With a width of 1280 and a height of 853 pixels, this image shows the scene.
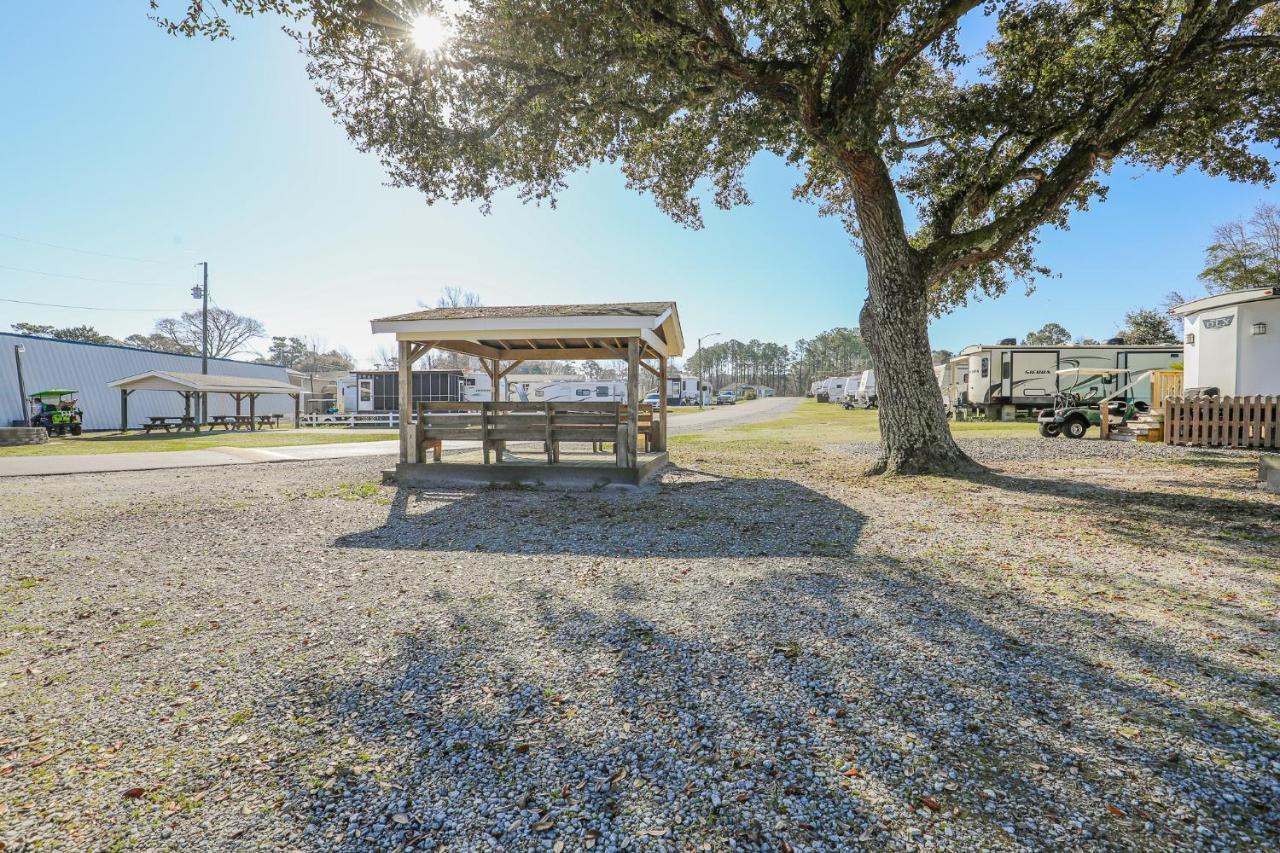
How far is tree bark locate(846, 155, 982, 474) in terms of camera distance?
8625 mm

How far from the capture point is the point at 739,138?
9281mm

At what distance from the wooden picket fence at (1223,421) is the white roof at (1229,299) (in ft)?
7.02

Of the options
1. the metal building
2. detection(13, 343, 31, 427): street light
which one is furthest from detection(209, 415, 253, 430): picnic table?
detection(13, 343, 31, 427): street light

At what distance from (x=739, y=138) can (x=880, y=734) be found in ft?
31.1

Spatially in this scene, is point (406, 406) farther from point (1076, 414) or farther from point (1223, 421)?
point (1076, 414)

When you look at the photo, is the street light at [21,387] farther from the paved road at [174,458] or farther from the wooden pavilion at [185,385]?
the paved road at [174,458]

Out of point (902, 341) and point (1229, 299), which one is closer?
point (902, 341)

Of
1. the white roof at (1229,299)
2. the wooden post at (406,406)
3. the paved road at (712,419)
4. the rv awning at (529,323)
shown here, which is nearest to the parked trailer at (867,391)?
the paved road at (712,419)

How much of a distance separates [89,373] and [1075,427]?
41.0 metres

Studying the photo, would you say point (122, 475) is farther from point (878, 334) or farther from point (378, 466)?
point (878, 334)

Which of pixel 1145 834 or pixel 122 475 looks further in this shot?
pixel 122 475

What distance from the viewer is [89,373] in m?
26.6

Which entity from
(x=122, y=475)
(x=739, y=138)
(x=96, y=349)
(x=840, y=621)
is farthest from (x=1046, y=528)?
(x=96, y=349)

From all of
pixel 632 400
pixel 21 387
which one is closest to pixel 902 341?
pixel 632 400
